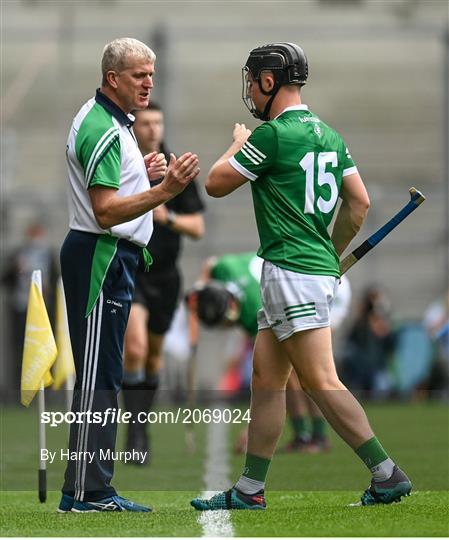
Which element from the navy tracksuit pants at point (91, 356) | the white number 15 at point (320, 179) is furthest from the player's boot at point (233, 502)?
the white number 15 at point (320, 179)

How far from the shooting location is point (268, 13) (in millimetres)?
22812

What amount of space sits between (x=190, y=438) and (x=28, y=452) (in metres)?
1.10

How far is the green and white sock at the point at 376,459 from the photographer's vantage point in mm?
6234

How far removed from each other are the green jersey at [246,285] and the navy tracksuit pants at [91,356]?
4405 mm

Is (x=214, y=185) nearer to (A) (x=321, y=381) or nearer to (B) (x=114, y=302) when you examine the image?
(B) (x=114, y=302)

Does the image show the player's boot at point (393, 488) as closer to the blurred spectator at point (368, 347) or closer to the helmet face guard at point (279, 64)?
→ the helmet face guard at point (279, 64)

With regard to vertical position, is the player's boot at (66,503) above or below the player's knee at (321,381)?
below

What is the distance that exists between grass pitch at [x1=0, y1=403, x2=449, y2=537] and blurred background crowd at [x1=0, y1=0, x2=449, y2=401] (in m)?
5.72

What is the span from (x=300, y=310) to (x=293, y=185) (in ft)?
1.68

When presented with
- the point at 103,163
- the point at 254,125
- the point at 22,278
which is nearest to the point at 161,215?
the point at 103,163

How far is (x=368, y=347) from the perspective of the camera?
18.7 m

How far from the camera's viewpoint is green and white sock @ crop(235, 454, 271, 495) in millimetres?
6371

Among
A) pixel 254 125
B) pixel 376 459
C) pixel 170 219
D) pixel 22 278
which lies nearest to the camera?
pixel 376 459

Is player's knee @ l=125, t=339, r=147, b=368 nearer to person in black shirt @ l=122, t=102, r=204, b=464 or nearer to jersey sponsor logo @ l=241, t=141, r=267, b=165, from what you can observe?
person in black shirt @ l=122, t=102, r=204, b=464
